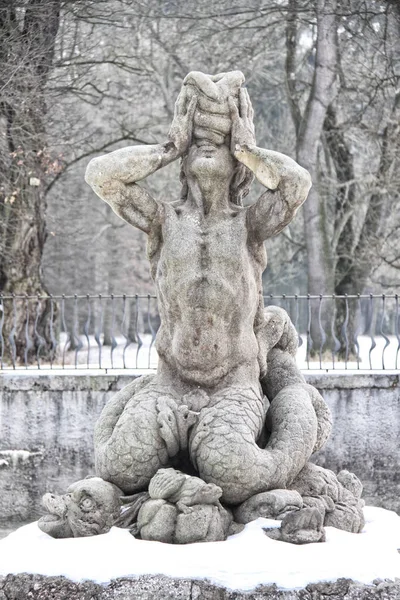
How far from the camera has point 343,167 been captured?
19.1 meters

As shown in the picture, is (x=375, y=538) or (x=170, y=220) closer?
(x=375, y=538)

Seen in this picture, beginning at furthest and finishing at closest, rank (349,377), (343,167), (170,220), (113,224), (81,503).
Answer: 1. (113,224)
2. (343,167)
3. (349,377)
4. (170,220)
5. (81,503)

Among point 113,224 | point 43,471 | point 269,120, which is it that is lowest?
point 43,471

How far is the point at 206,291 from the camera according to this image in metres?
4.72

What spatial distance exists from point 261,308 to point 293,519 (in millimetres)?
1318

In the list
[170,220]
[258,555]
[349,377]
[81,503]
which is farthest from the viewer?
[349,377]

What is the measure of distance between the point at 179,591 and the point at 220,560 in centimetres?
23

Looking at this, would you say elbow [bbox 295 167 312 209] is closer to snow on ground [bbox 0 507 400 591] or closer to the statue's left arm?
the statue's left arm

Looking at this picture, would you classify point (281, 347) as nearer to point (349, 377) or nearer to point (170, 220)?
point (170, 220)

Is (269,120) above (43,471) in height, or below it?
above

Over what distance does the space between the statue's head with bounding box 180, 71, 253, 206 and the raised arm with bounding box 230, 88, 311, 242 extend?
61mm

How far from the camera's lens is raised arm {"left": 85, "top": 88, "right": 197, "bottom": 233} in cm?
470

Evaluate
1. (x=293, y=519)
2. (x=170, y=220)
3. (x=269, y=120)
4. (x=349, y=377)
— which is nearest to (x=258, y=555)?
(x=293, y=519)

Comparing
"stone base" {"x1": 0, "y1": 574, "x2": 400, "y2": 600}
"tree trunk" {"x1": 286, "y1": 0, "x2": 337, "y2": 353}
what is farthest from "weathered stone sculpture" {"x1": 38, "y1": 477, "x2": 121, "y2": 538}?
"tree trunk" {"x1": 286, "y1": 0, "x2": 337, "y2": 353}
